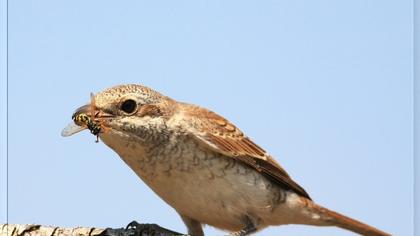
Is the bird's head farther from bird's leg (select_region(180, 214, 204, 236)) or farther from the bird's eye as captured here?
bird's leg (select_region(180, 214, 204, 236))

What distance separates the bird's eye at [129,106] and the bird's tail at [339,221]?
2.60 ft

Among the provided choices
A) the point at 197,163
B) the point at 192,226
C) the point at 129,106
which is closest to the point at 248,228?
the point at 192,226

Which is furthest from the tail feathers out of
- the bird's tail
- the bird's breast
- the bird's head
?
the bird's head

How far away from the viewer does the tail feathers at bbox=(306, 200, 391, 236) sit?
9.48 ft

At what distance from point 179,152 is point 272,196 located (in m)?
0.43

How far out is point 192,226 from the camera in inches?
115

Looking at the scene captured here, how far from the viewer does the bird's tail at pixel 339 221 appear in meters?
2.89

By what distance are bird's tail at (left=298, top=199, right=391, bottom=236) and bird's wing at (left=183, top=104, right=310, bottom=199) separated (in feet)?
0.22

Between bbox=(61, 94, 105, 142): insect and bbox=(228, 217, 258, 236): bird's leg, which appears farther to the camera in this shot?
bbox=(228, 217, 258, 236): bird's leg

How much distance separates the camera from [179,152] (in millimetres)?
2684

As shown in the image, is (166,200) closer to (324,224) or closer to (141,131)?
(141,131)

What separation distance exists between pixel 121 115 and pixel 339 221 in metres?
0.97

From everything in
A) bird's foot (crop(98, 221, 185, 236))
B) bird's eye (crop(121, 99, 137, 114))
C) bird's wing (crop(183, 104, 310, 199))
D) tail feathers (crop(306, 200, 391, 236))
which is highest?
bird's eye (crop(121, 99, 137, 114))

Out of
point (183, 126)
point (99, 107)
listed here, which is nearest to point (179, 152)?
point (183, 126)
